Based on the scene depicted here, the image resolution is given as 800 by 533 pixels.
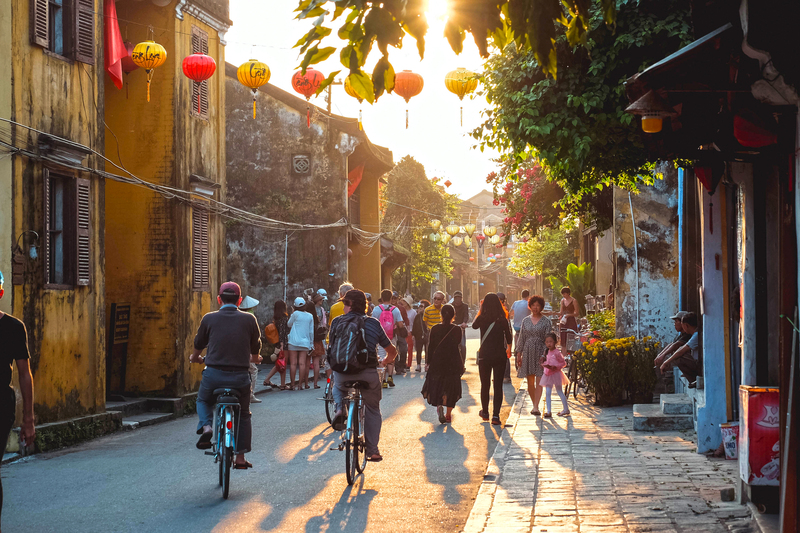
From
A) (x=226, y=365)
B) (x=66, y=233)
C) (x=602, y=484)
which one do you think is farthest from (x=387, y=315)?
Answer: (x=602, y=484)

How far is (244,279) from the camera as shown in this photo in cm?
2630

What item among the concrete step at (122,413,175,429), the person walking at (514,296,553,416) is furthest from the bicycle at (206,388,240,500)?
the person walking at (514,296,553,416)

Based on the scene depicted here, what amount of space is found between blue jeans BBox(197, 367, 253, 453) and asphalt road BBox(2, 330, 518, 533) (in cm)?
49

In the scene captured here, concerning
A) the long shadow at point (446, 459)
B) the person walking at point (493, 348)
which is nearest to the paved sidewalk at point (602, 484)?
the long shadow at point (446, 459)

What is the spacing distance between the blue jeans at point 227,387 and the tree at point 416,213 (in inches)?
1396

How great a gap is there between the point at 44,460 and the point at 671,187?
36.9ft

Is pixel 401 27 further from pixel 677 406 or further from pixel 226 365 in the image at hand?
pixel 677 406

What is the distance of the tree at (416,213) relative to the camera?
142 feet

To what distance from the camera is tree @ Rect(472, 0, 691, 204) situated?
8.27 m

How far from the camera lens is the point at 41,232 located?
10695 millimetres

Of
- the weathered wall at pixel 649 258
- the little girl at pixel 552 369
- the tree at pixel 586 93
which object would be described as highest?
the tree at pixel 586 93

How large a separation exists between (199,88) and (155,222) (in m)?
2.96

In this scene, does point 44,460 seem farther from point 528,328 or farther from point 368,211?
point 368,211

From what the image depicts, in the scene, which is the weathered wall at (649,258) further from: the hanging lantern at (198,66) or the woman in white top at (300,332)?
the hanging lantern at (198,66)
